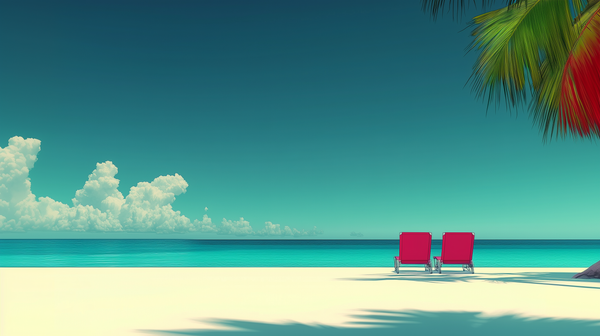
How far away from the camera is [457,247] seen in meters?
10.5

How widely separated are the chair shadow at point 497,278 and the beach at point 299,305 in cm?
2

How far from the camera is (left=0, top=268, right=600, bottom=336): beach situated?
15.9 ft

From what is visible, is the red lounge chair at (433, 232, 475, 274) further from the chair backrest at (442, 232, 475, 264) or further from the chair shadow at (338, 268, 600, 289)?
the chair shadow at (338, 268, 600, 289)

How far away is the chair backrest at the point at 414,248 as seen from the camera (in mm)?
10555

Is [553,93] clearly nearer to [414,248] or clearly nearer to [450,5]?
[450,5]

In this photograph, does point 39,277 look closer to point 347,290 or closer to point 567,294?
point 347,290

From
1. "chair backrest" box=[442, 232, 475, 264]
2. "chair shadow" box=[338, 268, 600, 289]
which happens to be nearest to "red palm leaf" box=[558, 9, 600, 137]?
"chair shadow" box=[338, 268, 600, 289]

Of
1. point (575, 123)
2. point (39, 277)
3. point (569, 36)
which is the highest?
point (569, 36)

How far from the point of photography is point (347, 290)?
7.86 meters

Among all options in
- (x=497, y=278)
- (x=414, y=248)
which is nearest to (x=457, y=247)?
(x=414, y=248)

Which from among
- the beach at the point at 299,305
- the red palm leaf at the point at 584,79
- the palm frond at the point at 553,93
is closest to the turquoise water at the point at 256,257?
the beach at the point at 299,305

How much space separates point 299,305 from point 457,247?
5.56m

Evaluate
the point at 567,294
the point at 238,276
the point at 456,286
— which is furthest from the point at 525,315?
the point at 238,276

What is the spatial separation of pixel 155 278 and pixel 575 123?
8.46 metres
